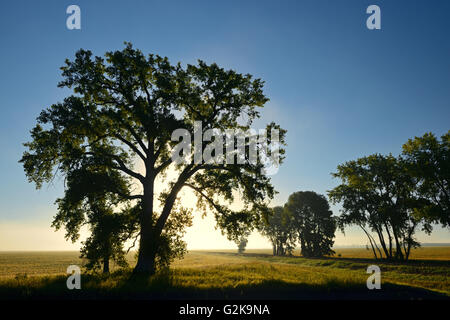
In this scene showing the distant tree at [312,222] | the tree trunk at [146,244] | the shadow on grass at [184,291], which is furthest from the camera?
the distant tree at [312,222]

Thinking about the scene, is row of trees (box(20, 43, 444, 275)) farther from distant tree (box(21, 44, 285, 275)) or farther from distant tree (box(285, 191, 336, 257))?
distant tree (box(285, 191, 336, 257))

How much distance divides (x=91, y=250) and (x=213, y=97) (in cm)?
1370

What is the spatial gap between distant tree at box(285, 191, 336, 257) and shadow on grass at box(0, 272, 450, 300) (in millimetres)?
44270

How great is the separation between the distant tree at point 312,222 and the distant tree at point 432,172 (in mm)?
23401

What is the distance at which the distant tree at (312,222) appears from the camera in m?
53.7

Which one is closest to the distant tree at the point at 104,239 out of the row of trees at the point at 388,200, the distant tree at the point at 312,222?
the row of trees at the point at 388,200

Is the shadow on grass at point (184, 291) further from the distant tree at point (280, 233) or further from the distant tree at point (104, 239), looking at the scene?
the distant tree at point (280, 233)

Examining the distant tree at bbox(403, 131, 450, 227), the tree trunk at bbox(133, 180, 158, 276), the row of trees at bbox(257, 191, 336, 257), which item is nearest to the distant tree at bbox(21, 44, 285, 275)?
the tree trunk at bbox(133, 180, 158, 276)

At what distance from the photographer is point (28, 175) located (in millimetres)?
15016

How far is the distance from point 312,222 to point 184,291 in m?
53.3

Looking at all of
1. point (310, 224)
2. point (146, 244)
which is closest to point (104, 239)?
point (146, 244)

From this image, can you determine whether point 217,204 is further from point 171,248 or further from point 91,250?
point 91,250

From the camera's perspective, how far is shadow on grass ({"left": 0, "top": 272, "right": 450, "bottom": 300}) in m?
9.38
